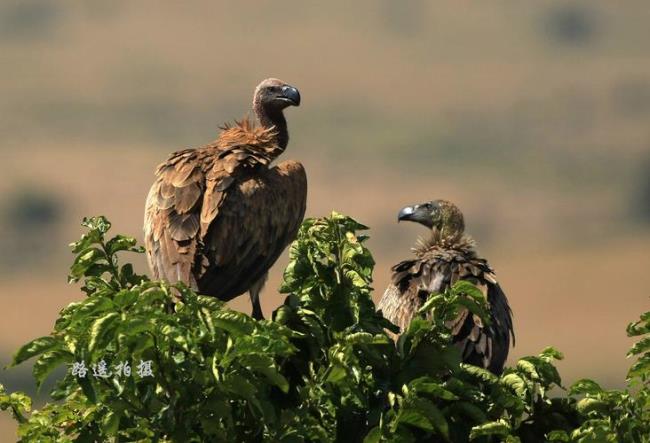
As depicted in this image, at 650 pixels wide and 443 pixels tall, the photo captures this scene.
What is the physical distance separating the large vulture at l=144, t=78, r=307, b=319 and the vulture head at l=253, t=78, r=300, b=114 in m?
0.91

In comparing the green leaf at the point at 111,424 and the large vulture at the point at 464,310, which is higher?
the large vulture at the point at 464,310

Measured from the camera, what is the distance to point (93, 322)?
5824mm

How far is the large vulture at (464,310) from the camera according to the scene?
11188 millimetres

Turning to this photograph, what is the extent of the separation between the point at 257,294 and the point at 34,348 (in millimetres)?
6008

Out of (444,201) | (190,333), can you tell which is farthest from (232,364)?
(444,201)

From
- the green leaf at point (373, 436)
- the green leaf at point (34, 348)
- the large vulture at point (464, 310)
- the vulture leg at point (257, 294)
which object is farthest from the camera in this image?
the vulture leg at point (257, 294)

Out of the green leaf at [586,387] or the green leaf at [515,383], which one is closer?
the green leaf at [586,387]

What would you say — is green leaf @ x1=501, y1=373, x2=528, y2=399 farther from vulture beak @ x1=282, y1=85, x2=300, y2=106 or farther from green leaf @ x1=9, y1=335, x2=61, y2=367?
vulture beak @ x1=282, y1=85, x2=300, y2=106

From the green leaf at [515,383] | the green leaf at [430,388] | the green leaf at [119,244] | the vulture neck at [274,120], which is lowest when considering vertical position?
the green leaf at [430,388]

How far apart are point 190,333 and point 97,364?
1.97 feet

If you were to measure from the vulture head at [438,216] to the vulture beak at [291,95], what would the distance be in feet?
6.80

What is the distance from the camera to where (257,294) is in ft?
38.4

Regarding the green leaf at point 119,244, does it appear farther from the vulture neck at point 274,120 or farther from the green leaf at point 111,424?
the vulture neck at point 274,120

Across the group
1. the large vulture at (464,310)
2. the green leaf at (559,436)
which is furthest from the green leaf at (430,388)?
→ the large vulture at (464,310)
